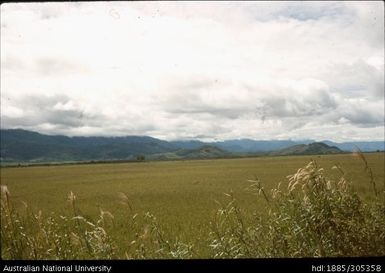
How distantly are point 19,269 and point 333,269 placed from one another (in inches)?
139

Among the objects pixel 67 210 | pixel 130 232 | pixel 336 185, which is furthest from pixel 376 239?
pixel 67 210

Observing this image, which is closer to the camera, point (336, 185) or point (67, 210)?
point (336, 185)

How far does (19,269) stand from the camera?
4.51 m

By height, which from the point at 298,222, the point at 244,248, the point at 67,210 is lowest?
the point at 67,210

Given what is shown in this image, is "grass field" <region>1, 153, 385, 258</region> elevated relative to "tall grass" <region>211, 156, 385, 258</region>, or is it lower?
lower

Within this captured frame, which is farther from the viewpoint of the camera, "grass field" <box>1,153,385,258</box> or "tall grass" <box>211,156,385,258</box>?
"grass field" <box>1,153,385,258</box>

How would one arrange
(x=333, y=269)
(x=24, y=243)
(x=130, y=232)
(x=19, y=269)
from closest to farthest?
(x=333, y=269)
(x=19, y=269)
(x=24, y=243)
(x=130, y=232)

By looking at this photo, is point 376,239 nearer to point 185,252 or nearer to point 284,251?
point 284,251

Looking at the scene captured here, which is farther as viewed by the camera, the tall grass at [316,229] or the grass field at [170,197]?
the grass field at [170,197]

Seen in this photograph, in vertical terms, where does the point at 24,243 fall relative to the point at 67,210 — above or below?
above

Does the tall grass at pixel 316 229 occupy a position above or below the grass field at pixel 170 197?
above

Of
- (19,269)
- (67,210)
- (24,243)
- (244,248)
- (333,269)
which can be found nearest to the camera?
(333,269)

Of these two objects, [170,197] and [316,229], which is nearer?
[316,229]

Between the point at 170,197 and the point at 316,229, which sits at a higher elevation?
the point at 316,229
